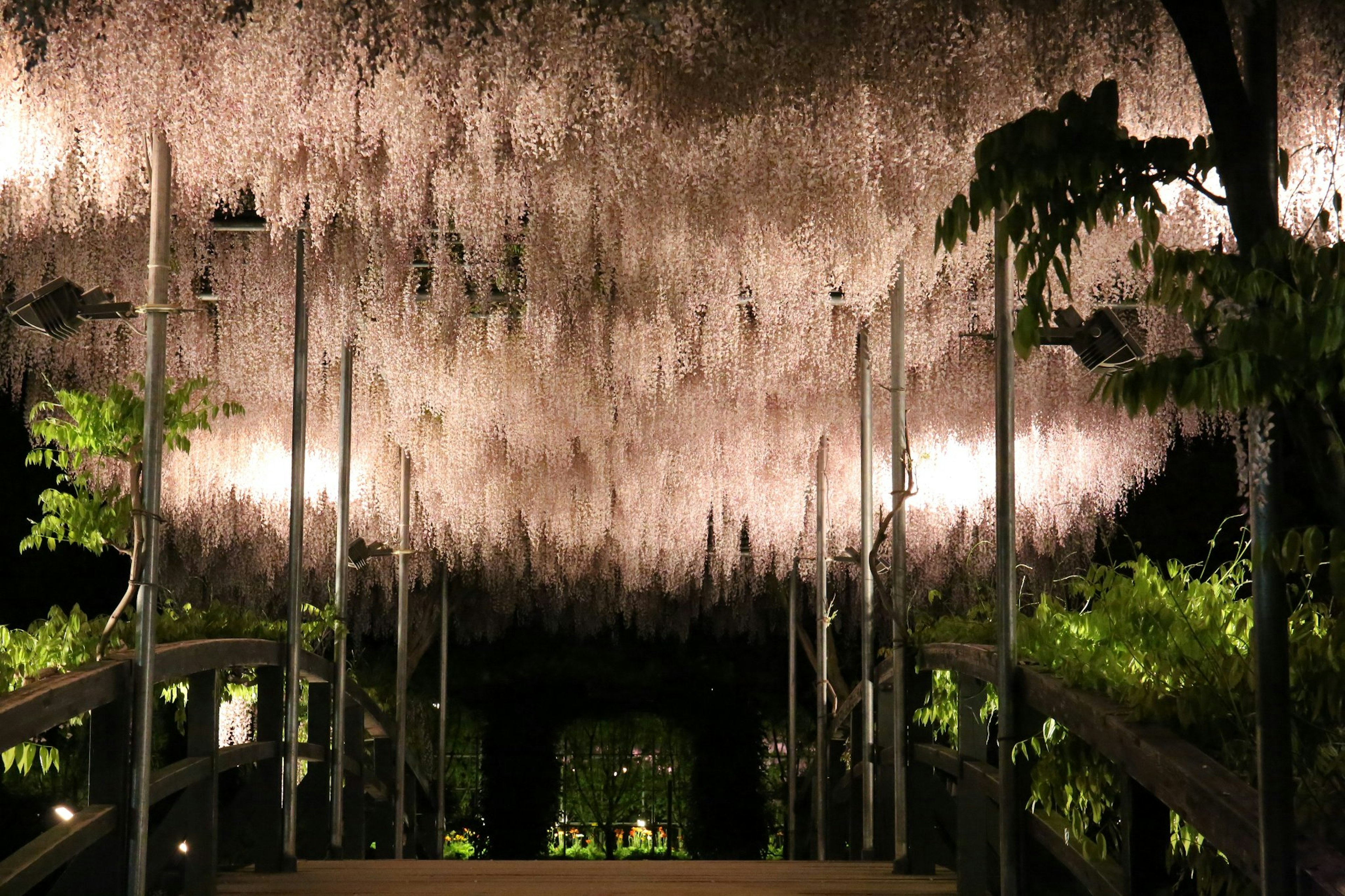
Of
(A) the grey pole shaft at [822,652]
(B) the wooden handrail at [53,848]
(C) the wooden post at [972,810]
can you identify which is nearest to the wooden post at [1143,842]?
(C) the wooden post at [972,810]

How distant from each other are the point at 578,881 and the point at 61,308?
231 centimetres

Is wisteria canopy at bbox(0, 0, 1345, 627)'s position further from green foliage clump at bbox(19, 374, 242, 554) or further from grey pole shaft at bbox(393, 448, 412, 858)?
green foliage clump at bbox(19, 374, 242, 554)

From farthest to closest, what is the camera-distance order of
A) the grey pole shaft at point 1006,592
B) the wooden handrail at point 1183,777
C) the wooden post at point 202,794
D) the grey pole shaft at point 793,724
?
the grey pole shaft at point 793,724
the wooden post at point 202,794
the grey pole shaft at point 1006,592
the wooden handrail at point 1183,777

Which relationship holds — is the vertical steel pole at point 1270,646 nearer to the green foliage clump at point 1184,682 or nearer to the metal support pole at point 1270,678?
the metal support pole at point 1270,678

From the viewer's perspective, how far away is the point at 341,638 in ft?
18.0

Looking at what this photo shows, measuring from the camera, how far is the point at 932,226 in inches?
190

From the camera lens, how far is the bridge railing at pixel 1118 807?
1.98 meters

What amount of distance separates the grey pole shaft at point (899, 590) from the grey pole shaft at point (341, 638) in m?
2.13

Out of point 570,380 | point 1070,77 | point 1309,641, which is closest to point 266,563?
point 570,380

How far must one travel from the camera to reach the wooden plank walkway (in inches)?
153

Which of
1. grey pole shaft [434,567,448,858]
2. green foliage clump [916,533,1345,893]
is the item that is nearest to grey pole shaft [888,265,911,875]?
green foliage clump [916,533,1345,893]

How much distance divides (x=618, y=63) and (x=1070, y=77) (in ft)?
4.11

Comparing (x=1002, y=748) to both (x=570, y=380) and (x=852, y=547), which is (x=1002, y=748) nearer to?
(x=570, y=380)

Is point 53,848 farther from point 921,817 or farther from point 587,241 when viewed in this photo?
point 587,241
